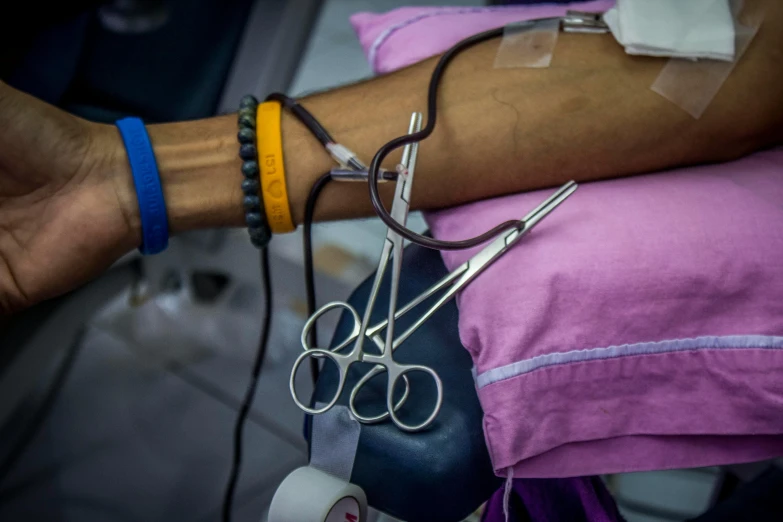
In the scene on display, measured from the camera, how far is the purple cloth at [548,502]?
1.81 feet

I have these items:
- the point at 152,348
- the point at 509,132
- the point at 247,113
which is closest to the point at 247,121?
the point at 247,113

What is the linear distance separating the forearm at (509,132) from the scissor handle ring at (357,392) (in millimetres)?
195

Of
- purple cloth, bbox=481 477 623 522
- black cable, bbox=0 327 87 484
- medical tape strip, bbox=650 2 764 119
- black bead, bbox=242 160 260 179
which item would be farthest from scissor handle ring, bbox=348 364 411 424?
black cable, bbox=0 327 87 484

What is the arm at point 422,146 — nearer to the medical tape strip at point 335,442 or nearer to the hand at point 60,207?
the hand at point 60,207

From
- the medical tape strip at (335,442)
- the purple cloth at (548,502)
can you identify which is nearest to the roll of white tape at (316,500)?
the medical tape strip at (335,442)

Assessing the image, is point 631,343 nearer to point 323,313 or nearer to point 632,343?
point 632,343

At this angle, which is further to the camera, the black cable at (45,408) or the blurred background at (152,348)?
the black cable at (45,408)

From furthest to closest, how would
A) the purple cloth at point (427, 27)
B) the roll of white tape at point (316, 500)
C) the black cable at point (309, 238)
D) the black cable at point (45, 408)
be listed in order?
1. the black cable at point (45, 408)
2. the purple cloth at point (427, 27)
3. the black cable at point (309, 238)
4. the roll of white tape at point (316, 500)

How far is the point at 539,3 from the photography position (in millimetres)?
904

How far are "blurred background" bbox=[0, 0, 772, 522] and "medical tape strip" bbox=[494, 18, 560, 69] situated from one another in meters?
0.41

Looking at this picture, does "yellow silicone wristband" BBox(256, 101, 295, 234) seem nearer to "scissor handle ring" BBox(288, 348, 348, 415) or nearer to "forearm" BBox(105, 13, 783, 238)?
"forearm" BBox(105, 13, 783, 238)

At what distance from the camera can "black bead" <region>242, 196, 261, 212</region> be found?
64cm

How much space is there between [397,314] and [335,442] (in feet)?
0.33

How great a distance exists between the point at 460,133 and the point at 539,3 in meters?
0.35
